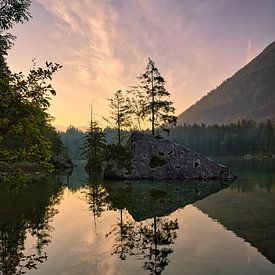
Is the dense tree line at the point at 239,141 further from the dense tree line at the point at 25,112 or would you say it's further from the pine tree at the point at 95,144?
the dense tree line at the point at 25,112

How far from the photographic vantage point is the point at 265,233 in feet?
37.7

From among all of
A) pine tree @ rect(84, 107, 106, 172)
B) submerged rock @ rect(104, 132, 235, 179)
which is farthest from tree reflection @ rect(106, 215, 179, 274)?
pine tree @ rect(84, 107, 106, 172)

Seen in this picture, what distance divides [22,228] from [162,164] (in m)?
22.6

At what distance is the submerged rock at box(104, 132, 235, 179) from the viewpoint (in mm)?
33938

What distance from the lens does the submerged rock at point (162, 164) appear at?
33938 millimetres

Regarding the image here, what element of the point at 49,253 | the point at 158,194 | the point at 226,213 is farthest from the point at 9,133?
the point at 158,194

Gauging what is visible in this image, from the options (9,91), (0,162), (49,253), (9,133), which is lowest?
(49,253)

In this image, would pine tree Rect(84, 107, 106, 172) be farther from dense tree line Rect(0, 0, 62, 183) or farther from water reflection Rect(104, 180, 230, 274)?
dense tree line Rect(0, 0, 62, 183)

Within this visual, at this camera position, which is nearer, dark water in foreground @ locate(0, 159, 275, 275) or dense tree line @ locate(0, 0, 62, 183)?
dense tree line @ locate(0, 0, 62, 183)

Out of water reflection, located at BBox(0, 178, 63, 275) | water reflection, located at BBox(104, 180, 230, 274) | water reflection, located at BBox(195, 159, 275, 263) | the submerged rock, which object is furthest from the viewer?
the submerged rock

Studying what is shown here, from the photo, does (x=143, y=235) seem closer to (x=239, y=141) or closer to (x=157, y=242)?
(x=157, y=242)

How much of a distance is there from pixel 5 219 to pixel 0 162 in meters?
8.99

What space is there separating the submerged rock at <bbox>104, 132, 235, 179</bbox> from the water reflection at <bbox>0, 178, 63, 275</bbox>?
13.6 meters

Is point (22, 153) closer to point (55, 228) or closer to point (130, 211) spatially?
point (55, 228)
